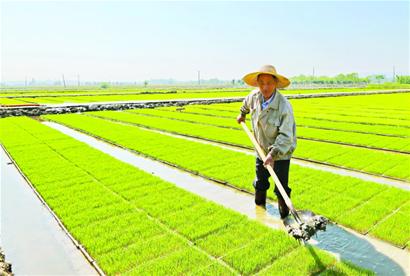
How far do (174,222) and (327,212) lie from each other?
2.12 meters

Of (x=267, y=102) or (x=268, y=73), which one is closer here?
(x=268, y=73)

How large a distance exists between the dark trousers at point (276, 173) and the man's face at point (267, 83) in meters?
0.84

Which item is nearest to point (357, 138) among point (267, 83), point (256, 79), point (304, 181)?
point (304, 181)

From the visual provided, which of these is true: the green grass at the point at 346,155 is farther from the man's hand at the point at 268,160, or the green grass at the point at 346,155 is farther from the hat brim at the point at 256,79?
the man's hand at the point at 268,160

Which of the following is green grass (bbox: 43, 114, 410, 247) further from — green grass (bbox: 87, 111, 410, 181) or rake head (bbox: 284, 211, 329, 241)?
green grass (bbox: 87, 111, 410, 181)

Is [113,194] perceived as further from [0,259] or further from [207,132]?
[207,132]

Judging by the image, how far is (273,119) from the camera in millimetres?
3793

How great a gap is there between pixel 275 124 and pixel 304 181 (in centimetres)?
269

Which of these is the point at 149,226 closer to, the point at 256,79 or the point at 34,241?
the point at 34,241

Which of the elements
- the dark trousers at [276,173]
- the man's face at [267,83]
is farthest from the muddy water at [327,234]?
the man's face at [267,83]

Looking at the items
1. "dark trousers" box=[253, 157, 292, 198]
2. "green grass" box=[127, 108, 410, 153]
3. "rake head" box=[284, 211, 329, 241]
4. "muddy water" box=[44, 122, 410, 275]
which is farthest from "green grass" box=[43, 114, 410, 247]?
"green grass" box=[127, 108, 410, 153]

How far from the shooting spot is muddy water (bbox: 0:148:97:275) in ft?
11.6

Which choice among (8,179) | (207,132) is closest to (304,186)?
(8,179)

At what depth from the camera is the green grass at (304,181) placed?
4.70 metres
